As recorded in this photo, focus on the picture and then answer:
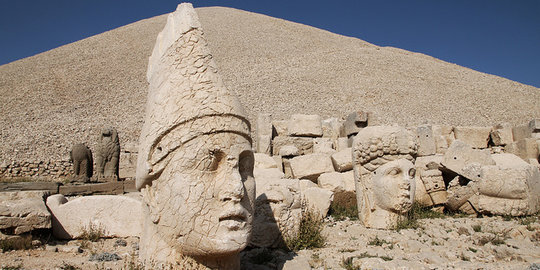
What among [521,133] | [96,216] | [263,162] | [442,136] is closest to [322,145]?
[263,162]

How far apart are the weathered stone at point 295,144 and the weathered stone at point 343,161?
1871 millimetres

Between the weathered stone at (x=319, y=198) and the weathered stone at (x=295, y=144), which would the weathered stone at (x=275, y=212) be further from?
the weathered stone at (x=295, y=144)

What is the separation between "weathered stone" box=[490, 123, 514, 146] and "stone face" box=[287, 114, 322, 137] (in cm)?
500

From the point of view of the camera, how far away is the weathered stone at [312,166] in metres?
7.59

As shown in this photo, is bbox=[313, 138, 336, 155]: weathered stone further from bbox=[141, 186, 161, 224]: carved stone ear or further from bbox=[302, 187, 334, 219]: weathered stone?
bbox=[141, 186, 161, 224]: carved stone ear

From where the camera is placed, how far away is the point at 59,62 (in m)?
28.3

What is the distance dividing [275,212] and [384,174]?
1799 mm

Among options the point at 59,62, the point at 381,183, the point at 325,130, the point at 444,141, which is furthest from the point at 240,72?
the point at 381,183

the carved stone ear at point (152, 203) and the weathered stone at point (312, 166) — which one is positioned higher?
the weathered stone at point (312, 166)

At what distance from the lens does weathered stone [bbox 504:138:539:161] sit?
9.47 meters

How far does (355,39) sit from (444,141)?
34402 mm

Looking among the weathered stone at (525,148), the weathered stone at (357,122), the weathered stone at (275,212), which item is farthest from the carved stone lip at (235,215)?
the weathered stone at (525,148)

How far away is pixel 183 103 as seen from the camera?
8.84 feet

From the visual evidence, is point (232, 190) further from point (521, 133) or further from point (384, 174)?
point (521, 133)
